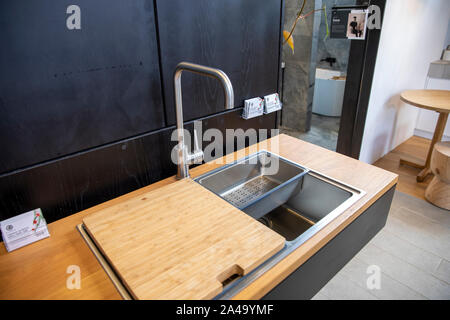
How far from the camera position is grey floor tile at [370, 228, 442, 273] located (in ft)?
5.77

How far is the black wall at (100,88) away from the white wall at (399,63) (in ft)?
5.15

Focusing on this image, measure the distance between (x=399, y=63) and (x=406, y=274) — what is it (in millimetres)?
1890

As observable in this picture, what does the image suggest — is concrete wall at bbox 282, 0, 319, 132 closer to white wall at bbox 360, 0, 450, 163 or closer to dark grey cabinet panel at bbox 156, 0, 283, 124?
white wall at bbox 360, 0, 450, 163

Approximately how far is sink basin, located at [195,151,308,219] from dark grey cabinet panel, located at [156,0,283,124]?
0.25 meters

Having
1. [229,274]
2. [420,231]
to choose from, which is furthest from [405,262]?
[229,274]

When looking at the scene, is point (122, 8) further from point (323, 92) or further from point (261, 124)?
point (323, 92)

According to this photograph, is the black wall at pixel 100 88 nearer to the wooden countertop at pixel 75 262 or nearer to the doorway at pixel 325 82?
the wooden countertop at pixel 75 262

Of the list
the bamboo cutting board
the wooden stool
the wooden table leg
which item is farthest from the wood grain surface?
the bamboo cutting board

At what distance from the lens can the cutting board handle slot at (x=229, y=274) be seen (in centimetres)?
71

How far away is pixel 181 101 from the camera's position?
1.04 m

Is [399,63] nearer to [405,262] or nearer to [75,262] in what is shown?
[405,262]

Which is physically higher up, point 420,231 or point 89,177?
point 89,177
